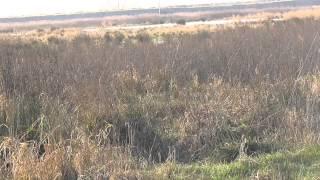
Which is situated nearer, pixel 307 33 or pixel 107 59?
pixel 107 59

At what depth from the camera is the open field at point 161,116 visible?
528 centimetres

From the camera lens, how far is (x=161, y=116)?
768 cm

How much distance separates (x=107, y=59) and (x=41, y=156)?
15.3 feet

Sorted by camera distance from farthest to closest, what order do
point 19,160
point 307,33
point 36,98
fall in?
1. point 307,33
2. point 36,98
3. point 19,160

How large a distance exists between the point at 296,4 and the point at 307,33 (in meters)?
63.7

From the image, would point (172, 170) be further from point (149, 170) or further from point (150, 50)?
point (150, 50)

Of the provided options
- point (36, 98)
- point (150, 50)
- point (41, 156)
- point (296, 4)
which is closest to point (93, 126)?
point (36, 98)

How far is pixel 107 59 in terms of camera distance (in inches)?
386

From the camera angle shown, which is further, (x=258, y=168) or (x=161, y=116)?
(x=161, y=116)

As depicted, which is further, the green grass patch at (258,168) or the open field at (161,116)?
the open field at (161,116)

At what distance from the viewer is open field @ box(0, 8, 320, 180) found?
5.28m

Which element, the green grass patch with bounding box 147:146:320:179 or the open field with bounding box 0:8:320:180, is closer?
the green grass patch with bounding box 147:146:320:179

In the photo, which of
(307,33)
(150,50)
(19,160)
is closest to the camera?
(19,160)

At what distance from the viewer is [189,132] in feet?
22.2
